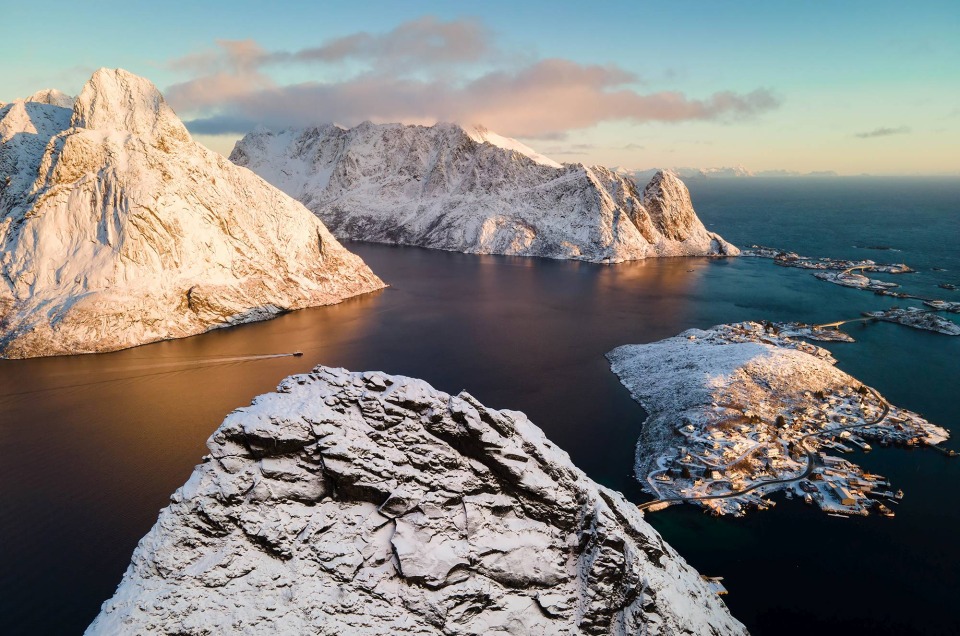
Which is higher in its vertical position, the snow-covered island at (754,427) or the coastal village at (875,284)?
the coastal village at (875,284)

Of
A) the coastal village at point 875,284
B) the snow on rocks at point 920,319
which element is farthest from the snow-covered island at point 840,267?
the snow on rocks at point 920,319

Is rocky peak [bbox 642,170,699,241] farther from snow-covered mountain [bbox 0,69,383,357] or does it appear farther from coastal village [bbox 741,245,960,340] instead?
snow-covered mountain [bbox 0,69,383,357]

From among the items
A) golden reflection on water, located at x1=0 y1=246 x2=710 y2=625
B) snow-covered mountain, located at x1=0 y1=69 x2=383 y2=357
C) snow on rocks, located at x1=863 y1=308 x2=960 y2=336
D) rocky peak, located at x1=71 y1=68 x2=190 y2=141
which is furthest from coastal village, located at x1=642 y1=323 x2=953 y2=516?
rocky peak, located at x1=71 y1=68 x2=190 y2=141

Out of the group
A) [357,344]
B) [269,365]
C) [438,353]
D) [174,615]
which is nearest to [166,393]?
[269,365]

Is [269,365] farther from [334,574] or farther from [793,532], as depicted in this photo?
[793,532]

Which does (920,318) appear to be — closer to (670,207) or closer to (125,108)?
(670,207)

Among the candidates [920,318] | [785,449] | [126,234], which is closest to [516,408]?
[785,449]

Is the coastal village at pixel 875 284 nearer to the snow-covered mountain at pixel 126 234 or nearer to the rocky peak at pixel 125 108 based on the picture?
the snow-covered mountain at pixel 126 234
